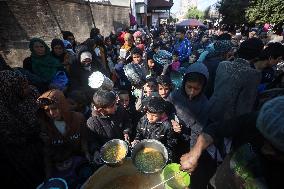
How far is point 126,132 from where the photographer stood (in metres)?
3.38

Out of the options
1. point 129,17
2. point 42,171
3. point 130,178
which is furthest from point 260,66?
point 129,17

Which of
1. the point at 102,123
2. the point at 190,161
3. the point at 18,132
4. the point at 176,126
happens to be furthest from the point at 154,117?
the point at 18,132

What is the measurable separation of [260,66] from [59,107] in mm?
3159

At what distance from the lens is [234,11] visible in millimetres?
16031

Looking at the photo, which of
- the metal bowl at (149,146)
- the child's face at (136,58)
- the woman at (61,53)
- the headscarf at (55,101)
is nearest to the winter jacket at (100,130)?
the headscarf at (55,101)

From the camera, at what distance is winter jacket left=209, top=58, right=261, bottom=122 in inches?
108

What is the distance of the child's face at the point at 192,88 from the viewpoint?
3.12 meters

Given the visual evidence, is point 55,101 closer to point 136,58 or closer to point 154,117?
point 154,117

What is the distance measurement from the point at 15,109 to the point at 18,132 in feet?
0.89

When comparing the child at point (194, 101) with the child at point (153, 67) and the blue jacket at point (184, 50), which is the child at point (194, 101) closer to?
the child at point (153, 67)

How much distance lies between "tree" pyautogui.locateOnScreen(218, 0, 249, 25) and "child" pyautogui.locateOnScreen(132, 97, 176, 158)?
14.5 m

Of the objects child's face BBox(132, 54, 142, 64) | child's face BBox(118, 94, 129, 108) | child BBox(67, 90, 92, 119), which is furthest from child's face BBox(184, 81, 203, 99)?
child's face BBox(132, 54, 142, 64)

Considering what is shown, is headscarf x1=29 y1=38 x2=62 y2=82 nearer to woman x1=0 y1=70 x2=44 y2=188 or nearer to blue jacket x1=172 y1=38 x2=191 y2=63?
woman x1=0 y1=70 x2=44 y2=188

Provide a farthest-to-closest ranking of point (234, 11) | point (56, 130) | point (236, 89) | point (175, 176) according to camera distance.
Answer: point (234, 11), point (56, 130), point (236, 89), point (175, 176)
